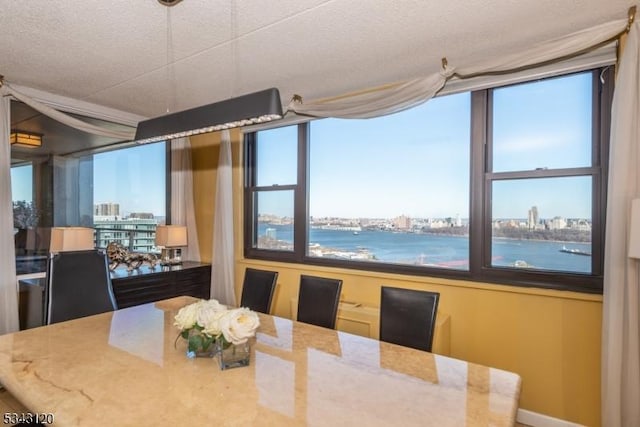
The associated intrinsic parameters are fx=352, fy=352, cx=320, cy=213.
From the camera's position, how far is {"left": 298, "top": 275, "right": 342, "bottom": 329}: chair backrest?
226 cm

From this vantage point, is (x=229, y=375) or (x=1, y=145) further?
(x=1, y=145)

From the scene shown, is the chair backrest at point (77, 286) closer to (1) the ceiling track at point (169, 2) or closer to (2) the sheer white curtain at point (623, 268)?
(1) the ceiling track at point (169, 2)

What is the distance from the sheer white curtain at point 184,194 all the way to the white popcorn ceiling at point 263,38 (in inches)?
47.1

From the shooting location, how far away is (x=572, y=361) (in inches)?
89.7

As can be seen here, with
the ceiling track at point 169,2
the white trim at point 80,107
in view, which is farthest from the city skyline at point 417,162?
the ceiling track at point 169,2

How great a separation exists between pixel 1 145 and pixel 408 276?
3324 mm

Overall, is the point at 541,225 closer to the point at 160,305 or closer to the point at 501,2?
the point at 501,2

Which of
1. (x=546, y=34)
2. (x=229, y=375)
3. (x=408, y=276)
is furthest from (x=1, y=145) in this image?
(x=546, y=34)

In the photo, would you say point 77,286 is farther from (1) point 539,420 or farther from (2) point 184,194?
(1) point 539,420

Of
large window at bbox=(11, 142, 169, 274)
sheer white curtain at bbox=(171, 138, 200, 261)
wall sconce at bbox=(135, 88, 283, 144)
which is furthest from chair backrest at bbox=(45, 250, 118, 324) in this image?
sheer white curtain at bbox=(171, 138, 200, 261)

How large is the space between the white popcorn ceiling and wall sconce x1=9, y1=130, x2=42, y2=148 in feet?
1.45

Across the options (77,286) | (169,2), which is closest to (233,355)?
(77,286)

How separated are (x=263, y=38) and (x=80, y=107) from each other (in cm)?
233

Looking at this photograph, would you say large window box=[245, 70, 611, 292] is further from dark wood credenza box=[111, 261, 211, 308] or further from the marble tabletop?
the marble tabletop
